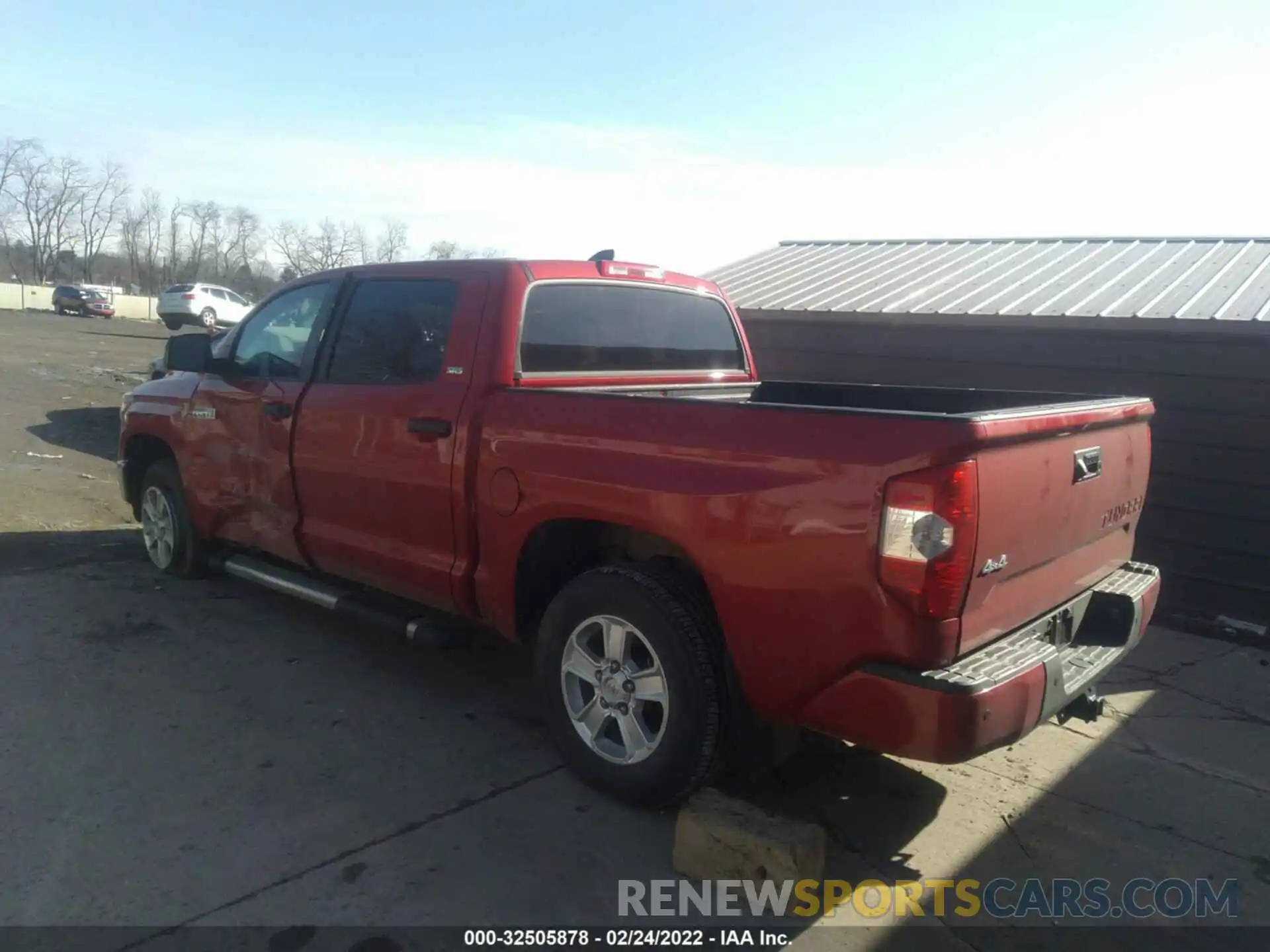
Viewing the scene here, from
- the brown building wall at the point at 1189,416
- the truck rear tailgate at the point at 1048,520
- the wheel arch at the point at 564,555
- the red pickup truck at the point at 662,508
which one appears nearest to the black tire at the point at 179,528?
the red pickup truck at the point at 662,508

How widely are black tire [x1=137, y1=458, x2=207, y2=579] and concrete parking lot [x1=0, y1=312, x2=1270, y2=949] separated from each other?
0.27 m

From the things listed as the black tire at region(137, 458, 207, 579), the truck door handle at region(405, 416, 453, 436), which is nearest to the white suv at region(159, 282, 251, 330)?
the black tire at region(137, 458, 207, 579)

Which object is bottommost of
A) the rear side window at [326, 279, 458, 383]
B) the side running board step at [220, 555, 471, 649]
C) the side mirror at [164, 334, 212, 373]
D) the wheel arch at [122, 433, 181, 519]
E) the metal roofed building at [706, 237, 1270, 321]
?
the side running board step at [220, 555, 471, 649]

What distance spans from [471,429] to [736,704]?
1566 mm

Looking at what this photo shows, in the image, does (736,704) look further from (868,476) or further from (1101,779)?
(1101,779)

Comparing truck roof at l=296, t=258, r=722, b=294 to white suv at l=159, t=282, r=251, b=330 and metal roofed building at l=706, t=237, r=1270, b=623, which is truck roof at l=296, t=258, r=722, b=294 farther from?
white suv at l=159, t=282, r=251, b=330

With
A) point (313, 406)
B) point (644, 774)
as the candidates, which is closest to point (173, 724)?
point (313, 406)

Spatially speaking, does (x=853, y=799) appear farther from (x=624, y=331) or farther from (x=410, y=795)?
(x=624, y=331)

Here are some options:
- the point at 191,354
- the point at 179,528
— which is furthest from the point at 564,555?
the point at 179,528

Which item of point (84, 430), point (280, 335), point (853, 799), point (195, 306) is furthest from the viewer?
point (195, 306)

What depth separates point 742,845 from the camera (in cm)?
313

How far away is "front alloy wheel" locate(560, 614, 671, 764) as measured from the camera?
357 centimetres

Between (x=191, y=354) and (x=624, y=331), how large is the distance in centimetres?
251

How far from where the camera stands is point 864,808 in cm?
381
